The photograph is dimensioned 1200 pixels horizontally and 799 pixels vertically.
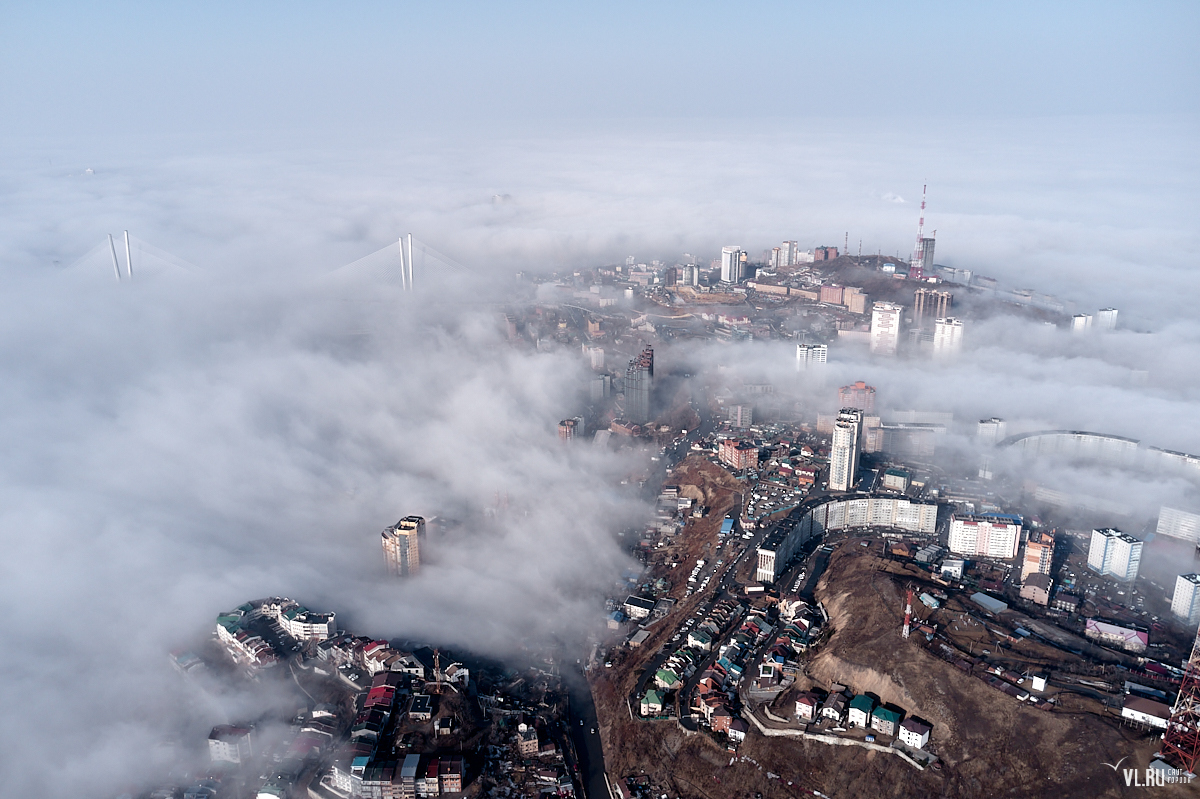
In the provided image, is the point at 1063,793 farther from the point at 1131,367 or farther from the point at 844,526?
the point at 1131,367

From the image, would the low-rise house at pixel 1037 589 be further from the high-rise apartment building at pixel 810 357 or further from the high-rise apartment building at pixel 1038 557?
the high-rise apartment building at pixel 810 357

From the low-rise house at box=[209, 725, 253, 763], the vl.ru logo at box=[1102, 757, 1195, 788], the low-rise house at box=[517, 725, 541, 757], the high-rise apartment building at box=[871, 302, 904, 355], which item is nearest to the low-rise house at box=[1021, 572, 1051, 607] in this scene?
the vl.ru logo at box=[1102, 757, 1195, 788]

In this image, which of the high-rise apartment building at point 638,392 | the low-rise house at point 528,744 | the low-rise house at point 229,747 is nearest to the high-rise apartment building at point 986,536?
the low-rise house at point 528,744

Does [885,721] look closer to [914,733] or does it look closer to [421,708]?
[914,733]

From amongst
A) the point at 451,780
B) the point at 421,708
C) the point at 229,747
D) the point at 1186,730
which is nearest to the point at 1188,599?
the point at 1186,730

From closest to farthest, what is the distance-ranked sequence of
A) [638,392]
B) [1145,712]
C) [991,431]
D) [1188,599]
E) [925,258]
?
[1145,712] < [1188,599] < [991,431] < [638,392] < [925,258]
